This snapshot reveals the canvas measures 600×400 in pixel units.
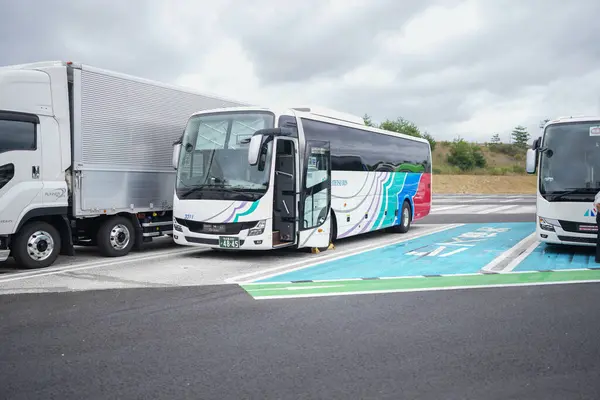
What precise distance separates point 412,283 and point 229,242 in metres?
4.00

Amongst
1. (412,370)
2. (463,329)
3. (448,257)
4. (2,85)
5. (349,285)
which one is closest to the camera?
(412,370)

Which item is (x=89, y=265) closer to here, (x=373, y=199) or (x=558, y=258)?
(x=373, y=199)

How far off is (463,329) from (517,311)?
130 cm

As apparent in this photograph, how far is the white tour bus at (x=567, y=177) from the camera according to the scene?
491 inches

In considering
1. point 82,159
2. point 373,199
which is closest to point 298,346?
point 82,159

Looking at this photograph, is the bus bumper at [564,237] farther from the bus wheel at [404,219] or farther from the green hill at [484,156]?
the green hill at [484,156]

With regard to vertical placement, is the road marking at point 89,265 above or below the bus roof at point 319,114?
below

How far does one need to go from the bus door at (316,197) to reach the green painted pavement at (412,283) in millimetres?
3050

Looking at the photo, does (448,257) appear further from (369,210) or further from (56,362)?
(56,362)

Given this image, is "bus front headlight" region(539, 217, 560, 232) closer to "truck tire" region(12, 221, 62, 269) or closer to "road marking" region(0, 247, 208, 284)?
"road marking" region(0, 247, 208, 284)

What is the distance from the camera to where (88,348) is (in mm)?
5715

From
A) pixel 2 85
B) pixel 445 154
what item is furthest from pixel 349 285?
pixel 445 154

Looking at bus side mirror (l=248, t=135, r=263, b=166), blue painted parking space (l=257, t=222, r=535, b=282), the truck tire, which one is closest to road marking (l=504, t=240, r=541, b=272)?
blue painted parking space (l=257, t=222, r=535, b=282)

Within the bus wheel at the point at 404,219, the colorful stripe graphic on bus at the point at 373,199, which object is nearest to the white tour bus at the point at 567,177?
the colorful stripe graphic on bus at the point at 373,199
